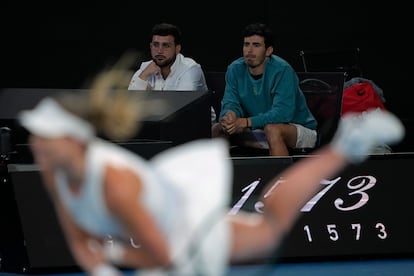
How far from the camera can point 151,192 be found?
3988 mm

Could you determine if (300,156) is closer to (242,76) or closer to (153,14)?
(242,76)

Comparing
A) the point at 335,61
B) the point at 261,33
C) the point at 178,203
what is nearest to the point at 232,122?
the point at 261,33

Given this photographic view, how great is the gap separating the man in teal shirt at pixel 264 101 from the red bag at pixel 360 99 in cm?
60

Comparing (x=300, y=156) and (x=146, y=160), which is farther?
(x=300, y=156)

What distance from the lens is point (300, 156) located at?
7.95 m

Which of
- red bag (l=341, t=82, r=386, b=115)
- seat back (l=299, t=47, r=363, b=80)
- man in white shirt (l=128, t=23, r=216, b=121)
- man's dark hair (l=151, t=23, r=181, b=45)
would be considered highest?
man's dark hair (l=151, t=23, r=181, b=45)

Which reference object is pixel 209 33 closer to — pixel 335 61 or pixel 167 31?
pixel 335 61

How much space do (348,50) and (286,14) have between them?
0.90 meters

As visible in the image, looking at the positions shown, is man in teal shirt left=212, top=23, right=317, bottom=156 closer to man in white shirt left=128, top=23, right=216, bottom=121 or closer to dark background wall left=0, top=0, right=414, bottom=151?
man in white shirt left=128, top=23, right=216, bottom=121

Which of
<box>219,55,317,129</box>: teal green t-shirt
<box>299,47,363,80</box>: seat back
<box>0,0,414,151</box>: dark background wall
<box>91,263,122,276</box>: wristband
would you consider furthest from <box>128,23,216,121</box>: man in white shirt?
<box>91,263,122,276</box>: wristband

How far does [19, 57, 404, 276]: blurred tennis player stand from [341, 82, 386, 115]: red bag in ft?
15.3

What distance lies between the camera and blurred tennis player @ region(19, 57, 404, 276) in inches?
155

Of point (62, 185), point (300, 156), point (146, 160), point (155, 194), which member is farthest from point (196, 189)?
point (300, 156)

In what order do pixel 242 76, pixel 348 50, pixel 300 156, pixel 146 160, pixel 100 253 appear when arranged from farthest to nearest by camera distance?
pixel 348 50
pixel 242 76
pixel 300 156
pixel 146 160
pixel 100 253
